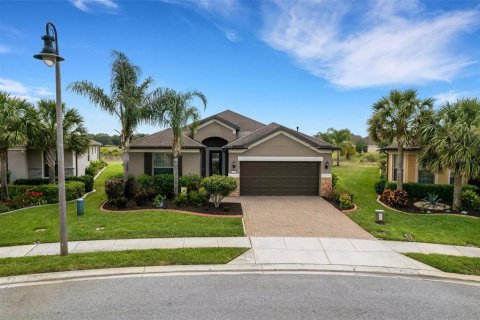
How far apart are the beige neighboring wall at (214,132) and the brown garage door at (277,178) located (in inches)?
175

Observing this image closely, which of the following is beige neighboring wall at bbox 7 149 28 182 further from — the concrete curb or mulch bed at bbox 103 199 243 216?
the concrete curb

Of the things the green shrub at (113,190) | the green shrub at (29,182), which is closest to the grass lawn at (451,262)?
the green shrub at (113,190)

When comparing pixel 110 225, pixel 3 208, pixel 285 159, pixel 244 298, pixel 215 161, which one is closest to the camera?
pixel 244 298

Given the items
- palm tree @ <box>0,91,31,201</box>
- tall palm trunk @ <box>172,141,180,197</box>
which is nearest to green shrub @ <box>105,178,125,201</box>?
tall palm trunk @ <box>172,141,180,197</box>

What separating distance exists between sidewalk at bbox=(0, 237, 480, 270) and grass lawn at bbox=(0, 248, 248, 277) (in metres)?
0.42

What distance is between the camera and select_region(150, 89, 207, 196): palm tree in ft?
50.1

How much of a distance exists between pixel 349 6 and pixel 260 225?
11.2m

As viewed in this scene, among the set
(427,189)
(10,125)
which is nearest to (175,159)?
(10,125)

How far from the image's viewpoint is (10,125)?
15.4 meters

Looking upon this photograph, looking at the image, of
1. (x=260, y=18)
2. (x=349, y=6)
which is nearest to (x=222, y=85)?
(x=260, y=18)

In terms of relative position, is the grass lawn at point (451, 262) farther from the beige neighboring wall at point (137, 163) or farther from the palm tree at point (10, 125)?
the palm tree at point (10, 125)

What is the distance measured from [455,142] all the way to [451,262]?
29.0ft

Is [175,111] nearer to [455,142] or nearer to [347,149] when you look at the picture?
[455,142]

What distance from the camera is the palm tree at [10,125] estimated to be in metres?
14.9
